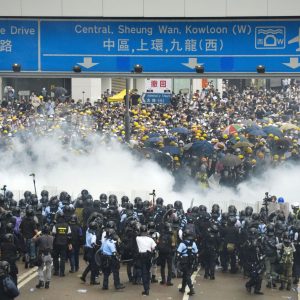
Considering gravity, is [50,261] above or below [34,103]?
below

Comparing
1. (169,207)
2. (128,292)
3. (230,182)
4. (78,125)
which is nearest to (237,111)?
(78,125)

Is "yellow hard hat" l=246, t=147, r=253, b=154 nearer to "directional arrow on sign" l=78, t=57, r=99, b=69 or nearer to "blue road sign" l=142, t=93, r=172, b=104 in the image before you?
"blue road sign" l=142, t=93, r=172, b=104

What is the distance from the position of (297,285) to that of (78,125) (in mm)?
15694

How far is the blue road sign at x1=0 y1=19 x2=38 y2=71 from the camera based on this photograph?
55.5 ft

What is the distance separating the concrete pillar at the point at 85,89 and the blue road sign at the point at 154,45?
2738 cm

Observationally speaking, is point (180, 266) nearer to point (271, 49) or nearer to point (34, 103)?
point (271, 49)

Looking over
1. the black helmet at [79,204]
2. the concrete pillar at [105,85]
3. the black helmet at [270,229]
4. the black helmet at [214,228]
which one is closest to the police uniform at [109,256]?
the black helmet at [214,228]

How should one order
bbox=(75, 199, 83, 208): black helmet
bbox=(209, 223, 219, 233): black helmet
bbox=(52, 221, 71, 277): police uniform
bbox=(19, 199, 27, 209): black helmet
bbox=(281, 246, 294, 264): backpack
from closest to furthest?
bbox=(281, 246, 294, 264): backpack → bbox=(52, 221, 71, 277): police uniform → bbox=(209, 223, 219, 233): black helmet → bbox=(19, 199, 27, 209): black helmet → bbox=(75, 199, 83, 208): black helmet

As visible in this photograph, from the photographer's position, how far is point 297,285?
1641cm

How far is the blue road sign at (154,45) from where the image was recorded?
16719 mm

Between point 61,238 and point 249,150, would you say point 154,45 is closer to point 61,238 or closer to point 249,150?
point 61,238

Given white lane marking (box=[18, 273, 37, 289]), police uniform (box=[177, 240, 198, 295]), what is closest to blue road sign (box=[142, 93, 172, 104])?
white lane marking (box=[18, 273, 37, 289])
